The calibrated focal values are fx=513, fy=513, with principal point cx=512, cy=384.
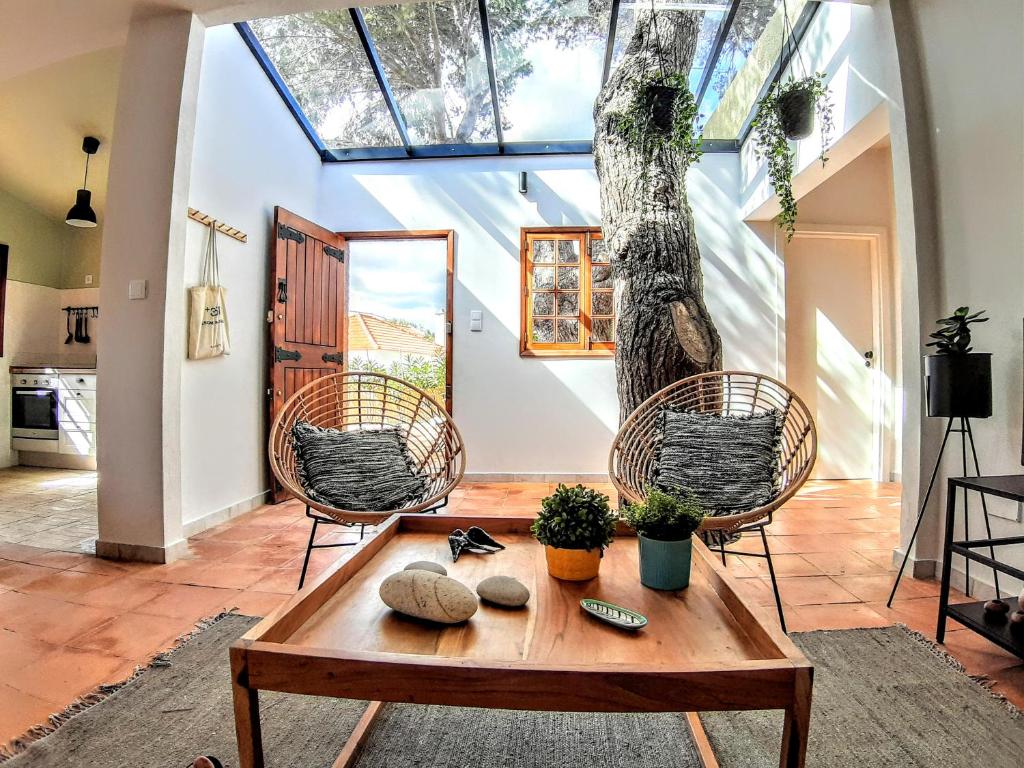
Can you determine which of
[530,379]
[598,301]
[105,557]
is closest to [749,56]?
[598,301]

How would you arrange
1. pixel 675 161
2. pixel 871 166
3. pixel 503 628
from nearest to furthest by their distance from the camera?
pixel 503 628 < pixel 675 161 < pixel 871 166

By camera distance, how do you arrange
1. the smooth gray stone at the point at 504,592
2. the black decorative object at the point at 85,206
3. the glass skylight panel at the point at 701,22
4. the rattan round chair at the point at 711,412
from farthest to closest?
the black decorative object at the point at 85,206, the glass skylight panel at the point at 701,22, the rattan round chair at the point at 711,412, the smooth gray stone at the point at 504,592

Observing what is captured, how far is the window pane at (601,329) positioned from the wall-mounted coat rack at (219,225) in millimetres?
2584

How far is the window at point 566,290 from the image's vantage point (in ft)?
13.8

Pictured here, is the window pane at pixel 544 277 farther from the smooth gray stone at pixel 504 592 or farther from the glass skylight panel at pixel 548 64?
the smooth gray stone at pixel 504 592

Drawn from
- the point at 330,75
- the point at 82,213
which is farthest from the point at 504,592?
the point at 82,213

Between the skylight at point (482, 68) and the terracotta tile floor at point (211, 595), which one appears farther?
the skylight at point (482, 68)

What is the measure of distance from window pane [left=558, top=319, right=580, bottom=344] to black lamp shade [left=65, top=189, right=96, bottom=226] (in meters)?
3.96

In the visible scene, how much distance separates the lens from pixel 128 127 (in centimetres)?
240

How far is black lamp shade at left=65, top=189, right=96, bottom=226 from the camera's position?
4.17 metres

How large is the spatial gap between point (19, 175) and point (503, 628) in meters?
5.87

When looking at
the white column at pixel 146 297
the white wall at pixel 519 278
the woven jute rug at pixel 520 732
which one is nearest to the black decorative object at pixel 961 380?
the woven jute rug at pixel 520 732

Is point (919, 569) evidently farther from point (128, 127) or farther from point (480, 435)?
point (128, 127)

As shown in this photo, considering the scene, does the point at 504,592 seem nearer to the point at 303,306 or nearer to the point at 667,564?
the point at 667,564
